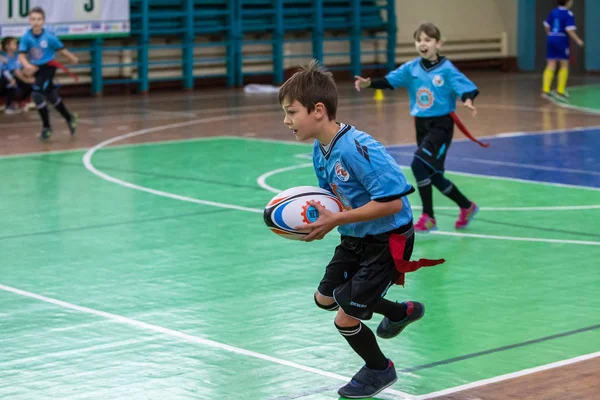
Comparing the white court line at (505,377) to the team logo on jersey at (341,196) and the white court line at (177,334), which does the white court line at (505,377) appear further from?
the team logo on jersey at (341,196)

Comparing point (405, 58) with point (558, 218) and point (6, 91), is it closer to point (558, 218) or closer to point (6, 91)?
point (6, 91)

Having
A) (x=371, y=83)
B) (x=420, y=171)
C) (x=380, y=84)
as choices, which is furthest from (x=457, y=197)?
(x=371, y=83)

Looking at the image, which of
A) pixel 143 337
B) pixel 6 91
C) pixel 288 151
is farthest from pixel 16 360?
pixel 6 91

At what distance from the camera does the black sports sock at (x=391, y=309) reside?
226 inches

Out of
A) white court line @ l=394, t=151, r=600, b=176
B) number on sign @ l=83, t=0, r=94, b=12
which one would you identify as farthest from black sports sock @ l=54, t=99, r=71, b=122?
number on sign @ l=83, t=0, r=94, b=12

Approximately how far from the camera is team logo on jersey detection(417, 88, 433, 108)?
1018 centimetres

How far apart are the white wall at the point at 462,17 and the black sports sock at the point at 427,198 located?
21704mm

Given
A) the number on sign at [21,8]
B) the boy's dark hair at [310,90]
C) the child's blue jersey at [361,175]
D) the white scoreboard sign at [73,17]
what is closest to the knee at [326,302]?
the child's blue jersey at [361,175]

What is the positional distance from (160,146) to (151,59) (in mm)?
11214

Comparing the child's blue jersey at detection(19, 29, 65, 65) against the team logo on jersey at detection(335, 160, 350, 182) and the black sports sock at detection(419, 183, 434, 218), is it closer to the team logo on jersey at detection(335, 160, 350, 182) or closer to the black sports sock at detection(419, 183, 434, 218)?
the black sports sock at detection(419, 183, 434, 218)

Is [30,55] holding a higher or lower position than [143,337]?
higher

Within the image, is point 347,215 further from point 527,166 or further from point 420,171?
point 527,166

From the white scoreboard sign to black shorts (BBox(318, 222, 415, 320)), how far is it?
20.0 metres

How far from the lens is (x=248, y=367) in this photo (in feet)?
20.2
